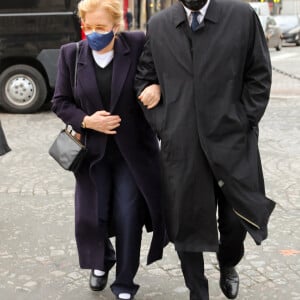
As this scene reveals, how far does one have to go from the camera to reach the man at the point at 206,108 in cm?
271

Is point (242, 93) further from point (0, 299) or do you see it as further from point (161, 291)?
point (0, 299)

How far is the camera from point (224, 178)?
276 centimetres

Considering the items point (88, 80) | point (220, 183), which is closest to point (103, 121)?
point (88, 80)

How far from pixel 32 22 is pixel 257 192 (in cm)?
654

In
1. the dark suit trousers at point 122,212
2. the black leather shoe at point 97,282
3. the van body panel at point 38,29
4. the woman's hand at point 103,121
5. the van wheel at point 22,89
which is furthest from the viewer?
the van wheel at point 22,89

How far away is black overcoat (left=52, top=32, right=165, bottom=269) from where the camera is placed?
3025 mm

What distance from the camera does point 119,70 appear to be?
118 inches

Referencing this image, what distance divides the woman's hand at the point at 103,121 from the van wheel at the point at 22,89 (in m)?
6.17

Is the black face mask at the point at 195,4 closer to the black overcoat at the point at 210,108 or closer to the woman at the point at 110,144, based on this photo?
the black overcoat at the point at 210,108

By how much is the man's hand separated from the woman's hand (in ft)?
0.70

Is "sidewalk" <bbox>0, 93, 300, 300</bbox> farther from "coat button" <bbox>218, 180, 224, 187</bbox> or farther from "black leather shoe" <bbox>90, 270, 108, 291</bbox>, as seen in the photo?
"coat button" <bbox>218, 180, 224, 187</bbox>

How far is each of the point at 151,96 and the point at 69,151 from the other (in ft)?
1.82

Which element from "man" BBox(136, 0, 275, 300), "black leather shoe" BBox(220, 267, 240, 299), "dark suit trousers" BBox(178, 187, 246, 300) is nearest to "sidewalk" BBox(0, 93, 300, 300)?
"black leather shoe" BBox(220, 267, 240, 299)

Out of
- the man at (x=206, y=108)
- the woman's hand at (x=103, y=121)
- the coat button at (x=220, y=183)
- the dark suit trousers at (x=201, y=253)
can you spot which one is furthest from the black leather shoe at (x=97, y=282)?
the coat button at (x=220, y=183)
